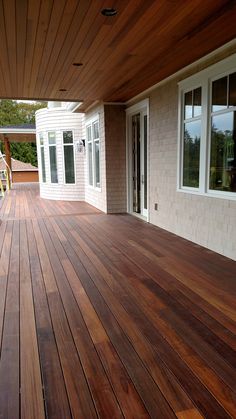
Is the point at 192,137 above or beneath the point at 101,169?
above

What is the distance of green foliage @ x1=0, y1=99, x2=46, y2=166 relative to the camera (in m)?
28.7

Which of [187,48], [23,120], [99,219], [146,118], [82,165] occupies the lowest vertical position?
[99,219]

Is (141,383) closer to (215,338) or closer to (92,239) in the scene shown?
(215,338)

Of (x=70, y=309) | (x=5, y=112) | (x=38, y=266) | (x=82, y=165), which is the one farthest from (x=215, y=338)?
(x=5, y=112)

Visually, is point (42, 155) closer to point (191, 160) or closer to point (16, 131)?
point (16, 131)

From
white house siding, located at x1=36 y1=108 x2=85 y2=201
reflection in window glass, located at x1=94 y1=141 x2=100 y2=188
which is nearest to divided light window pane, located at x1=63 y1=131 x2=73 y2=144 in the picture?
white house siding, located at x1=36 y1=108 x2=85 y2=201

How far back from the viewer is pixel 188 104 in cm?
479

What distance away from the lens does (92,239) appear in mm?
5082

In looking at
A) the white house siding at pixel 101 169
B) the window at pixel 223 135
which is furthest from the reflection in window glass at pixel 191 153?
the white house siding at pixel 101 169

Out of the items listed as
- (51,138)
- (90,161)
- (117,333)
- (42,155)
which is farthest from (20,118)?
(117,333)

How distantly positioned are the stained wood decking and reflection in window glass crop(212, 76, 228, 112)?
1.96 meters

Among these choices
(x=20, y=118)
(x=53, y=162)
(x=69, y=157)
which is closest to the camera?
(x=69, y=157)

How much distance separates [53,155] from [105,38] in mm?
7933

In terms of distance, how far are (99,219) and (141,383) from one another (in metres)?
5.23
